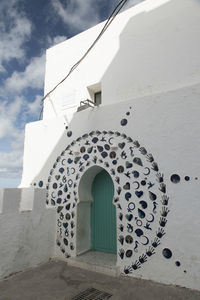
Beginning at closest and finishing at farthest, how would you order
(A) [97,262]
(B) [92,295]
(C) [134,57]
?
(B) [92,295] → (A) [97,262] → (C) [134,57]

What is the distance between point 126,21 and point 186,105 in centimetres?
381

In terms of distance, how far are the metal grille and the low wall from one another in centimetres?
176

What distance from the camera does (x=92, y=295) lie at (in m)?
3.42

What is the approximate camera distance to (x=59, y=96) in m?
7.13

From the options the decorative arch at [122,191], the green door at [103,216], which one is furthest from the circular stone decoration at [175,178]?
the green door at [103,216]

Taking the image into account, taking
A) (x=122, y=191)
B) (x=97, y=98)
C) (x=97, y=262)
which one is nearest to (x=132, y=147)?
(x=122, y=191)

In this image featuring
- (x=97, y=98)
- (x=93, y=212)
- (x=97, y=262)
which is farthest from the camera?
(x=97, y=98)

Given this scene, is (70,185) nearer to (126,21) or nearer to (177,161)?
(177,161)

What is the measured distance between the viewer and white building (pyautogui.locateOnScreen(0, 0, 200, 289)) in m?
3.87

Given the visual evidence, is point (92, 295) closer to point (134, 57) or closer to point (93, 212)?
point (93, 212)

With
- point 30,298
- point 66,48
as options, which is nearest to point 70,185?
point 30,298

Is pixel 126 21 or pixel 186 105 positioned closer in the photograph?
pixel 186 105

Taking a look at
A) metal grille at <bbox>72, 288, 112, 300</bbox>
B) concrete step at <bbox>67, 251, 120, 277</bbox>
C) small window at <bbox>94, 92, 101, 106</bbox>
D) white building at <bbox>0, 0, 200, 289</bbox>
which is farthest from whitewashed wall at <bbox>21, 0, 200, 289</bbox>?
metal grille at <bbox>72, 288, 112, 300</bbox>

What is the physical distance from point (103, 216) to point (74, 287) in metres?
1.87
